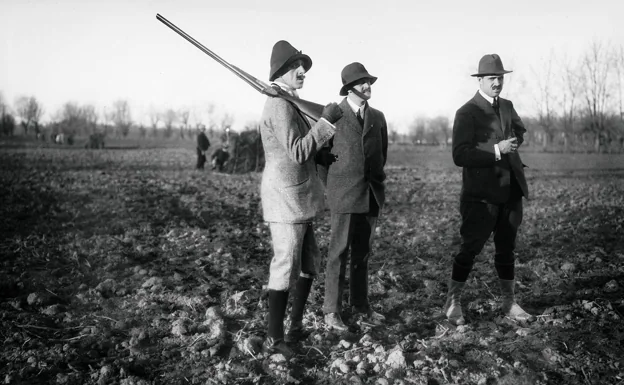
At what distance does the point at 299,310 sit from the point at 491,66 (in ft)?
7.59

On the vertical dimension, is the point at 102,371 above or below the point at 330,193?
below

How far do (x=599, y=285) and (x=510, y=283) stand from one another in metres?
1.22

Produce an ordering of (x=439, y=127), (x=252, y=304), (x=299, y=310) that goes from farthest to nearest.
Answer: (x=439, y=127) → (x=252, y=304) → (x=299, y=310)

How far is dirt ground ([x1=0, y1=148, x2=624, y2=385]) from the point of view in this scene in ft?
10.3

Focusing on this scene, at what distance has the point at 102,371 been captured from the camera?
3.10 metres

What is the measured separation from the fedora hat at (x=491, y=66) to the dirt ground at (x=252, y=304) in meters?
1.86

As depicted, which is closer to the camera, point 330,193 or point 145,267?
point 330,193

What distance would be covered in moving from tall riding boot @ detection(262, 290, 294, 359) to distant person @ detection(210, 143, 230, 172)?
13.6 metres

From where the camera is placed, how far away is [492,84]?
388 cm

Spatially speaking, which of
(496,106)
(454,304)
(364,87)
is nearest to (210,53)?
(364,87)

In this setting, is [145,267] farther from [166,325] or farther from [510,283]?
[510,283]

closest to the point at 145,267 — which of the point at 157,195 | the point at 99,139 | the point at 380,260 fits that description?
the point at 380,260

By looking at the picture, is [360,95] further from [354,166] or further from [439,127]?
[439,127]

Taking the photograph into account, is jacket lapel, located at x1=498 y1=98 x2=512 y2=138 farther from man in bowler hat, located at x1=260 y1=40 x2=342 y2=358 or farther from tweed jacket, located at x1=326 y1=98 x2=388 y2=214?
man in bowler hat, located at x1=260 y1=40 x2=342 y2=358
